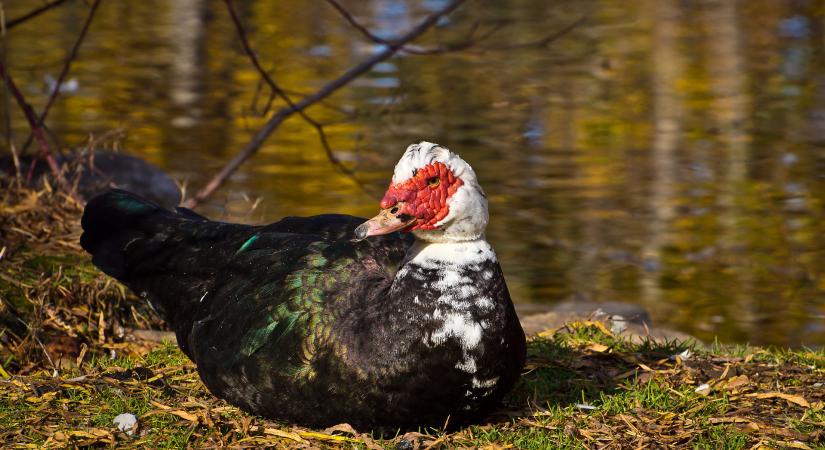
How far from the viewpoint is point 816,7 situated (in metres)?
19.6

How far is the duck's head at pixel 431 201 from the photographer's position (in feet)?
13.8

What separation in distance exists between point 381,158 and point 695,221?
2.98 meters

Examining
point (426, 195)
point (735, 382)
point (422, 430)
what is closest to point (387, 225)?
point (426, 195)

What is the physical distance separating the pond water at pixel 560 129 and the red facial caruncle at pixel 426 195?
9.49 feet

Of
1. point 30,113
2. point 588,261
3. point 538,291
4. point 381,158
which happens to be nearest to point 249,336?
point 30,113

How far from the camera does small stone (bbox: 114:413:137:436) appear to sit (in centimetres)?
459

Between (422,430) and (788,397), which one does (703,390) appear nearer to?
(788,397)

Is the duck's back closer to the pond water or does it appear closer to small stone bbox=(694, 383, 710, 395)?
small stone bbox=(694, 383, 710, 395)

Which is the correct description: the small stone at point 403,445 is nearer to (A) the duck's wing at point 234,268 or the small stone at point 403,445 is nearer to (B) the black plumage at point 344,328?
(B) the black plumage at point 344,328

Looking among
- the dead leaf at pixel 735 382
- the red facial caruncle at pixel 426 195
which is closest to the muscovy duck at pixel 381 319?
the red facial caruncle at pixel 426 195

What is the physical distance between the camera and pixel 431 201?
13.8 ft

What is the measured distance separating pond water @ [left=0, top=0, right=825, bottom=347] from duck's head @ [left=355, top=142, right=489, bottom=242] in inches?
113

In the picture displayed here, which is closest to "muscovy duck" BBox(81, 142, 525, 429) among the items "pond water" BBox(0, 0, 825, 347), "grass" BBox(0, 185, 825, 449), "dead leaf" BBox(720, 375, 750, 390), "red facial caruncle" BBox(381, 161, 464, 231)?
"red facial caruncle" BBox(381, 161, 464, 231)

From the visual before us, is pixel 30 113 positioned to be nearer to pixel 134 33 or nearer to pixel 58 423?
pixel 58 423
